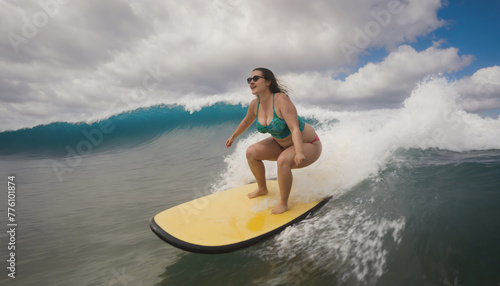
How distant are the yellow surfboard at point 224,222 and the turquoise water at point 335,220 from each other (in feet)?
0.40

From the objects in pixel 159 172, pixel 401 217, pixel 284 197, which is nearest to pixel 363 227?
pixel 401 217

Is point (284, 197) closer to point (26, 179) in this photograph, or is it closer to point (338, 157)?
point (338, 157)

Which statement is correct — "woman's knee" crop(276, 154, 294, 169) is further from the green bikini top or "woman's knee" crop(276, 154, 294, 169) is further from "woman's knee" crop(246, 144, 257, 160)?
"woman's knee" crop(246, 144, 257, 160)

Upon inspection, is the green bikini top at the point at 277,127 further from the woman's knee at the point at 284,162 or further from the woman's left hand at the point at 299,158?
the woman's left hand at the point at 299,158

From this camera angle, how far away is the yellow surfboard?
2.04 meters

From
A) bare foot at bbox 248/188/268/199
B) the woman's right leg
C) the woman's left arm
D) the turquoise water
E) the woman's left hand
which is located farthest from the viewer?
bare foot at bbox 248/188/268/199

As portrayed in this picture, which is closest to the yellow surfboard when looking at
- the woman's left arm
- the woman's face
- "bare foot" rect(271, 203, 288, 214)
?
"bare foot" rect(271, 203, 288, 214)

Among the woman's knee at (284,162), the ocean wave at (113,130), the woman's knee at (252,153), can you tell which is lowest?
the woman's knee at (284,162)

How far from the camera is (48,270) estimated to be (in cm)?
210

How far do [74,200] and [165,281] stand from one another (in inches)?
132

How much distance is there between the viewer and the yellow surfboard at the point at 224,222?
6.68 ft

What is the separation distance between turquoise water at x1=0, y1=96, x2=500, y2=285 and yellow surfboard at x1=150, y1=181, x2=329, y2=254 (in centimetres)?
12

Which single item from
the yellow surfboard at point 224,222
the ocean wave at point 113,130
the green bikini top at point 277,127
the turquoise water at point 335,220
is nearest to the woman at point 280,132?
the green bikini top at point 277,127

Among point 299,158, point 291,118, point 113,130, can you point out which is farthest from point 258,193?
point 113,130
